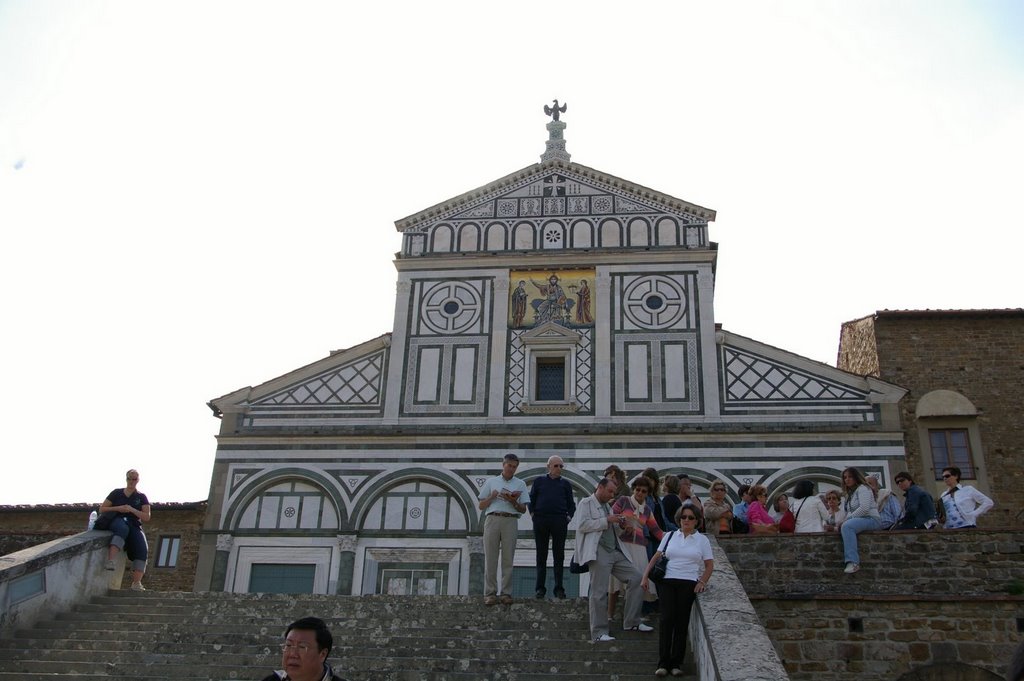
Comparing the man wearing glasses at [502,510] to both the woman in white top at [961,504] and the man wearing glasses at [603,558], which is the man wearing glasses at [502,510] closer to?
the man wearing glasses at [603,558]

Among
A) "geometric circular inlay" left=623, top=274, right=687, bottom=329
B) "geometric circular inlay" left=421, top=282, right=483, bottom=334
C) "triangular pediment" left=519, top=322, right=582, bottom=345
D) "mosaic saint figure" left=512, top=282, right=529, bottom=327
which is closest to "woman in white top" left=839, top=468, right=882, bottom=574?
"geometric circular inlay" left=623, top=274, right=687, bottom=329

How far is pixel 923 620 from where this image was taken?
1291 centimetres

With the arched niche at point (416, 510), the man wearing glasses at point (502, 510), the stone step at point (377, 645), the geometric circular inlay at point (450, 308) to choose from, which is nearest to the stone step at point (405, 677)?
the stone step at point (377, 645)

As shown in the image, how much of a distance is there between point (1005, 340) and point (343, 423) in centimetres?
1570

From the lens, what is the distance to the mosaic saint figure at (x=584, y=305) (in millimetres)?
23594

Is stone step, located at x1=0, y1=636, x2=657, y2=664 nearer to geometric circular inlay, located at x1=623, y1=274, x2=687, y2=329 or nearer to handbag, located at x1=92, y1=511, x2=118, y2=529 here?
handbag, located at x1=92, y1=511, x2=118, y2=529

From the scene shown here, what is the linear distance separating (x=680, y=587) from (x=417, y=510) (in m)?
12.3

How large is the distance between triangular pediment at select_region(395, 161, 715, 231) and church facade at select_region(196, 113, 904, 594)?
7 centimetres

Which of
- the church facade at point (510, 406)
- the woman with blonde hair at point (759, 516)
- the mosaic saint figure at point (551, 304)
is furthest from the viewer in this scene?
the mosaic saint figure at point (551, 304)

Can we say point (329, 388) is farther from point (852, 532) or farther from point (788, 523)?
point (852, 532)

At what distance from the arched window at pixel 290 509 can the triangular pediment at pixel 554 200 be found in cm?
700

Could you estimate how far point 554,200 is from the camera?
2527 centimetres

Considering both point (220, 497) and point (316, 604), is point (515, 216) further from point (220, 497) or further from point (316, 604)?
point (316, 604)

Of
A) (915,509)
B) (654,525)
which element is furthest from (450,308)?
(654,525)
